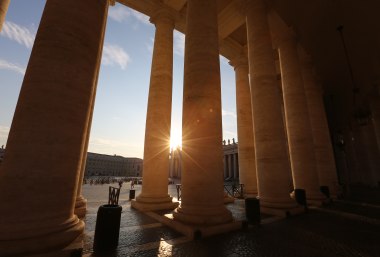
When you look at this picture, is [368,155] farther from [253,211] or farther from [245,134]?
[253,211]

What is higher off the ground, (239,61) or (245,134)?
(239,61)

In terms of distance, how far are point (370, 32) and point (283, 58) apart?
55.6ft

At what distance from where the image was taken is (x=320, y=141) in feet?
114

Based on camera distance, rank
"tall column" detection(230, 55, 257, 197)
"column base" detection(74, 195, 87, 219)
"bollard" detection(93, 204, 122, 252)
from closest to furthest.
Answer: "bollard" detection(93, 204, 122, 252), "column base" detection(74, 195, 87, 219), "tall column" detection(230, 55, 257, 197)

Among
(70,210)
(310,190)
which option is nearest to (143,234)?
(70,210)

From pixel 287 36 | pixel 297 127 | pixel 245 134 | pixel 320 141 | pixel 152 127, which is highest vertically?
pixel 287 36

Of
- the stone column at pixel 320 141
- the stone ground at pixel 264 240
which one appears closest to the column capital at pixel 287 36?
the stone column at pixel 320 141

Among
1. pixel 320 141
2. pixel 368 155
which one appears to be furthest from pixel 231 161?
pixel 320 141

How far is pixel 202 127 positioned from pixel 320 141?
96.8 ft

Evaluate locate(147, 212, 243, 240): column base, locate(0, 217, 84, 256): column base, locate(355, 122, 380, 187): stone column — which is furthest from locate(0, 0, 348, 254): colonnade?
locate(355, 122, 380, 187): stone column

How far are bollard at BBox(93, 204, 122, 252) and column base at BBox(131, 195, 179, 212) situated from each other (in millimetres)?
10678

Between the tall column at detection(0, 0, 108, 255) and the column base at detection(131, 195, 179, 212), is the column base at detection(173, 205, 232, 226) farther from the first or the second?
the column base at detection(131, 195, 179, 212)

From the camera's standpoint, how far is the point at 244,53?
4125 centimetres

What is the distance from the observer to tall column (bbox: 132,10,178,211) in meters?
23.2
